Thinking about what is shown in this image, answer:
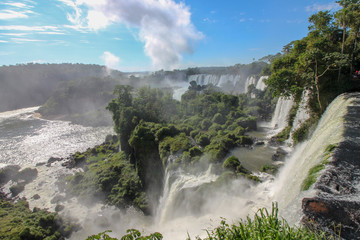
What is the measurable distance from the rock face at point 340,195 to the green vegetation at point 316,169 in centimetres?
15

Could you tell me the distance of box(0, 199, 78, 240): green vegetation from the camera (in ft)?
49.5

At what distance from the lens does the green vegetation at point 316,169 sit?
6.26 m

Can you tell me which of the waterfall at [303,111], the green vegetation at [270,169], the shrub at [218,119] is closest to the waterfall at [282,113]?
the waterfall at [303,111]

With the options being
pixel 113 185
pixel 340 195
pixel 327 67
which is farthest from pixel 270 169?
pixel 113 185

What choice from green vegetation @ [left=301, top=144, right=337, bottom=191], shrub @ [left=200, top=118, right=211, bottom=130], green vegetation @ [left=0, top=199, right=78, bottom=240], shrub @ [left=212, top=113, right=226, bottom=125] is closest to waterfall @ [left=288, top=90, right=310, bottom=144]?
green vegetation @ [left=301, top=144, right=337, bottom=191]

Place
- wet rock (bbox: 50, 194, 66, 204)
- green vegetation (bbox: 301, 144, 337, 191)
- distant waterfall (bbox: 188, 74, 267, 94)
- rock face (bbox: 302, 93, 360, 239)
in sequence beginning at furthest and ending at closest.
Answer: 1. distant waterfall (bbox: 188, 74, 267, 94)
2. wet rock (bbox: 50, 194, 66, 204)
3. green vegetation (bbox: 301, 144, 337, 191)
4. rock face (bbox: 302, 93, 360, 239)

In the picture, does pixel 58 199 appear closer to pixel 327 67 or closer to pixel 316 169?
pixel 316 169

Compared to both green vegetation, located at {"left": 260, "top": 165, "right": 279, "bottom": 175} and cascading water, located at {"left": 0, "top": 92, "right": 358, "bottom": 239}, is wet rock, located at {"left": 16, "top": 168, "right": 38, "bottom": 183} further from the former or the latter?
green vegetation, located at {"left": 260, "top": 165, "right": 279, "bottom": 175}

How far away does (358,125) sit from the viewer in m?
8.37

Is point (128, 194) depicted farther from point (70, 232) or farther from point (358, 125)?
point (358, 125)

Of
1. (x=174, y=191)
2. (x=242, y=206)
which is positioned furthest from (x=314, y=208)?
(x=174, y=191)

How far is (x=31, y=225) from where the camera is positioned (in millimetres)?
17047

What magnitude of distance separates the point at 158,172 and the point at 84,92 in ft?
247

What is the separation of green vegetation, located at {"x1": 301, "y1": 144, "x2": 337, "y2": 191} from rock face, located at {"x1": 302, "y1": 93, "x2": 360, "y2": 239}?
0.15 metres
